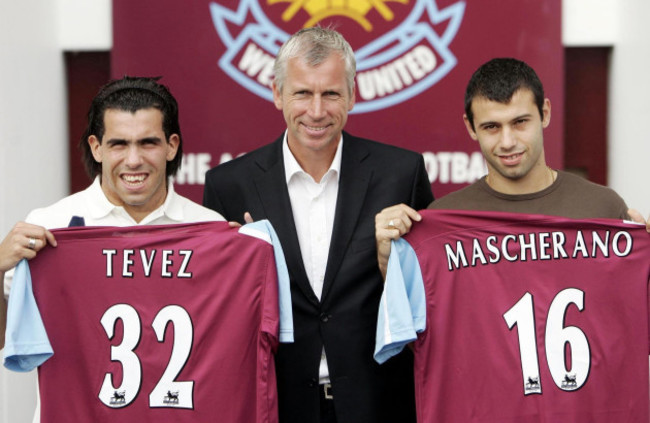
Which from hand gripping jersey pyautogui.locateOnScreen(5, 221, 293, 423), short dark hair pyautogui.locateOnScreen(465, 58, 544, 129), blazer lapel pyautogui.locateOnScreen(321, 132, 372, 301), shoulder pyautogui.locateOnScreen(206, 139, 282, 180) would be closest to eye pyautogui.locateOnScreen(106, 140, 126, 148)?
hand gripping jersey pyautogui.locateOnScreen(5, 221, 293, 423)

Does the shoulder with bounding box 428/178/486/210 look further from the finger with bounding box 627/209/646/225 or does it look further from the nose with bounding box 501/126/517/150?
the finger with bounding box 627/209/646/225


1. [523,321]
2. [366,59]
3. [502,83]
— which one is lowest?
[523,321]

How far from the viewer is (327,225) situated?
2969 mm

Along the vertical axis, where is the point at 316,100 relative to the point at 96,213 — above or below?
above

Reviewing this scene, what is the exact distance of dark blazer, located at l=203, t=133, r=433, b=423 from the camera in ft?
9.52

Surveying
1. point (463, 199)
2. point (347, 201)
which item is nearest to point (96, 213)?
point (347, 201)

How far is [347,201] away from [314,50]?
1.64ft

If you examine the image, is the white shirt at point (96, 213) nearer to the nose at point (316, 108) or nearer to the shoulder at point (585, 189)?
the nose at point (316, 108)

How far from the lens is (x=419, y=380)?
2844mm

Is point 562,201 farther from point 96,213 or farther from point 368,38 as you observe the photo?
point 368,38

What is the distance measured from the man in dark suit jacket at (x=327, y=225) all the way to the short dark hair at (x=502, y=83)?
316mm

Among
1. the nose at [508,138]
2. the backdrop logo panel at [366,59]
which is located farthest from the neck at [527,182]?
the backdrop logo panel at [366,59]

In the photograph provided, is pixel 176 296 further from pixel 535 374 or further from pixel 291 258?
pixel 535 374

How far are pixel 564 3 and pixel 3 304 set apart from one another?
3.02m
